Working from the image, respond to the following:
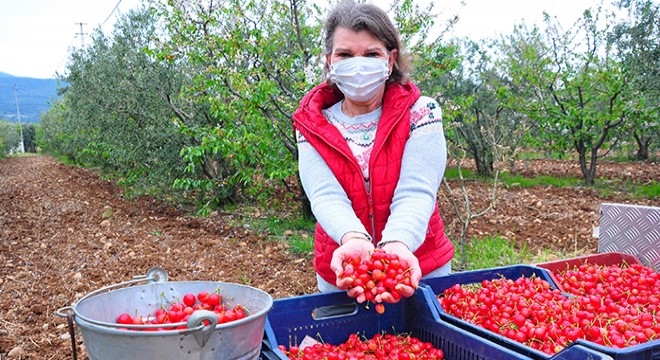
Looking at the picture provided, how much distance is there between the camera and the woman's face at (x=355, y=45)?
222 centimetres

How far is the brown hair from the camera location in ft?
7.18

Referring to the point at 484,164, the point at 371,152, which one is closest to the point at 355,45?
the point at 371,152

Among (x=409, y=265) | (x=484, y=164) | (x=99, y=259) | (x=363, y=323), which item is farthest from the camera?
(x=484, y=164)

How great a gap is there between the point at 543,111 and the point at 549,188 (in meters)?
1.73

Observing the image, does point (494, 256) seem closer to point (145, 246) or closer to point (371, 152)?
point (371, 152)

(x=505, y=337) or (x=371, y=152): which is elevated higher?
(x=371, y=152)

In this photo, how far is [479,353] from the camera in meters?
1.80

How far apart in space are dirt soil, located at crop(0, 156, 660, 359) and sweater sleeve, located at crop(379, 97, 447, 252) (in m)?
3.08

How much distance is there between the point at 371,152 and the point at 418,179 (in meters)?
0.22

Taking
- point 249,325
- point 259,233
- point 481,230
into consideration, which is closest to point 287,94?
point 259,233

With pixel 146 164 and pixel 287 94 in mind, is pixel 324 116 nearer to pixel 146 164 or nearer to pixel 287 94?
pixel 287 94

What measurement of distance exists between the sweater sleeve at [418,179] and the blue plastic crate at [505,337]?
0.82 ft

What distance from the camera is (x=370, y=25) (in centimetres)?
219

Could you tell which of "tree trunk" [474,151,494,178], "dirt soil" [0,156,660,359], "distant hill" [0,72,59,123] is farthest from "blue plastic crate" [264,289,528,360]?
"distant hill" [0,72,59,123]
